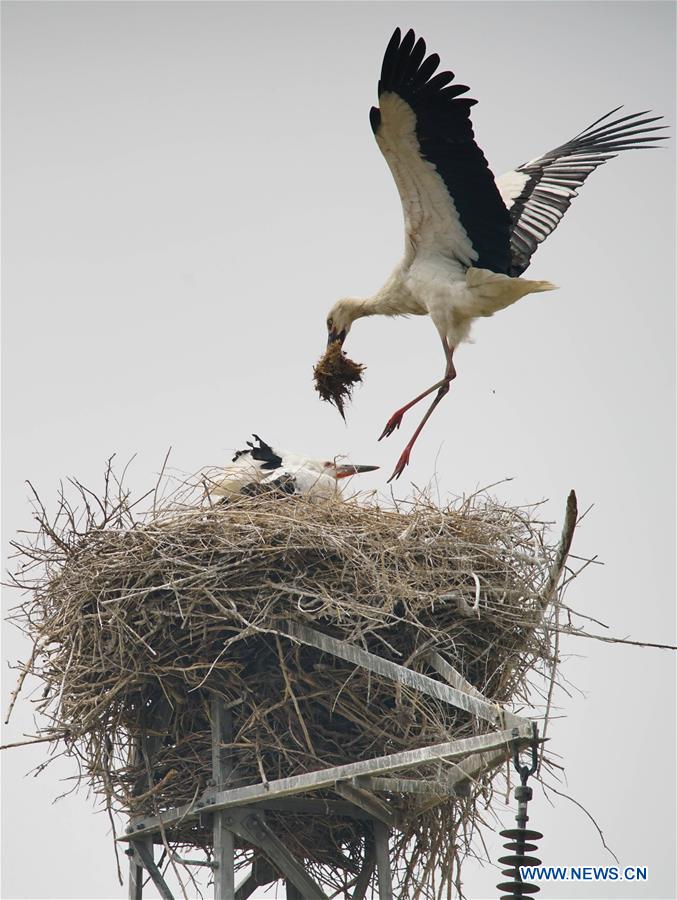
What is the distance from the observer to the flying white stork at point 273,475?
816 cm

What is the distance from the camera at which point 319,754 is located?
706 centimetres

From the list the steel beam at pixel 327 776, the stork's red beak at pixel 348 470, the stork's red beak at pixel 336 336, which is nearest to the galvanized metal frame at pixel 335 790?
the steel beam at pixel 327 776

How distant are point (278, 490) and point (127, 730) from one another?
4.54ft

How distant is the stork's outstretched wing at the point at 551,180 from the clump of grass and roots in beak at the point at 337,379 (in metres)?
1.27

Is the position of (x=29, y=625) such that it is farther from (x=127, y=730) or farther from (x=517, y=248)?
(x=517, y=248)

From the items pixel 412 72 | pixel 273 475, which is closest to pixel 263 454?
pixel 273 475

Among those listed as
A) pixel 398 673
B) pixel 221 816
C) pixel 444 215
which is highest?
pixel 444 215

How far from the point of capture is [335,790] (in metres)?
6.60

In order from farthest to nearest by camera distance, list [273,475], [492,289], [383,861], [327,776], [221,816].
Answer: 1. [492,289]
2. [273,475]
3. [383,861]
4. [221,816]
5. [327,776]

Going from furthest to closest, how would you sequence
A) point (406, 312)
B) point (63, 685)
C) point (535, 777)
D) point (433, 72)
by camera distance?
point (406, 312) < point (433, 72) < point (63, 685) < point (535, 777)

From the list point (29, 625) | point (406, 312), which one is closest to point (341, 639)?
point (29, 625)

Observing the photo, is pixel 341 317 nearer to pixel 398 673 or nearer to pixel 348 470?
pixel 348 470

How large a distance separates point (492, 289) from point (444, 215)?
52cm

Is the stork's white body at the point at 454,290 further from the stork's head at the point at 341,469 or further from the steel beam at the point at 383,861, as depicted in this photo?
the steel beam at the point at 383,861
